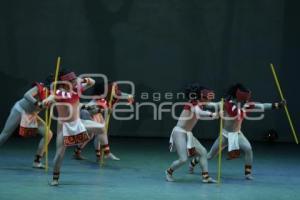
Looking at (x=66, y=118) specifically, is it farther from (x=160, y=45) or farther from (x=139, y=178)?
(x=160, y=45)

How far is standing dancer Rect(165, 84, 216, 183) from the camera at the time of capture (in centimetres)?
677

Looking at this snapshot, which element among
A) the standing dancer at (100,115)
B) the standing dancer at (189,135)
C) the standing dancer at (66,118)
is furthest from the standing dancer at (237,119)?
the standing dancer at (66,118)

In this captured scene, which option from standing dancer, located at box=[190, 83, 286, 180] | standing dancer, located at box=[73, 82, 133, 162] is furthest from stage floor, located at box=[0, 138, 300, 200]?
standing dancer, located at box=[190, 83, 286, 180]

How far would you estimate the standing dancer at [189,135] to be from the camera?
6768mm

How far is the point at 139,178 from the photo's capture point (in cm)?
698

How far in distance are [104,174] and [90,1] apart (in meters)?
4.26

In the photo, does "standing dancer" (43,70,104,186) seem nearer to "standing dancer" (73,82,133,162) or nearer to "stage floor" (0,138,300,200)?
"stage floor" (0,138,300,200)

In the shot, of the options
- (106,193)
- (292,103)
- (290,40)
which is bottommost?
(106,193)

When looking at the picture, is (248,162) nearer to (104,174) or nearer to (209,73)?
(104,174)

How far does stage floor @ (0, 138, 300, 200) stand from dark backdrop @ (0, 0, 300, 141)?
1386mm

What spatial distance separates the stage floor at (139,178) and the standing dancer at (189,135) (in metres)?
0.17

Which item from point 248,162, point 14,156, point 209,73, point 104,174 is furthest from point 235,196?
point 209,73

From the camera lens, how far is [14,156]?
27.9 ft

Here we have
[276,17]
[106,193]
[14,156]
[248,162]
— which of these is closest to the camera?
[106,193]
